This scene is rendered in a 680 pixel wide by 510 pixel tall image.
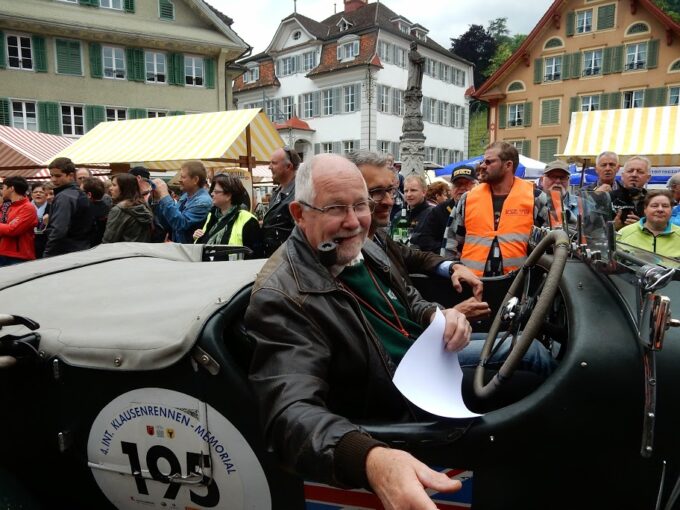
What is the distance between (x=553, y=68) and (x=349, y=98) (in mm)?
13508

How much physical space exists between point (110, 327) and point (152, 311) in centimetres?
14

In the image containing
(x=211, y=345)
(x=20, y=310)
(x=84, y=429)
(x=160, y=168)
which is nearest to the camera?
(x=211, y=345)

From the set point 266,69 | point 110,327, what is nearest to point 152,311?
point 110,327

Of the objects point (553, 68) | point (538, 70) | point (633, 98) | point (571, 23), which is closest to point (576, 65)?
point (553, 68)

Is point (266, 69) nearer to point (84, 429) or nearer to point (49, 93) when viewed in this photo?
point (49, 93)

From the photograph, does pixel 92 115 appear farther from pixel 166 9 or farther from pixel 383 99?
pixel 383 99

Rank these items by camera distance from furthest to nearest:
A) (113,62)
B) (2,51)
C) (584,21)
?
(584,21), (113,62), (2,51)

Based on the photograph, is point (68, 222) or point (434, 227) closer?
point (434, 227)

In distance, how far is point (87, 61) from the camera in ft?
77.9

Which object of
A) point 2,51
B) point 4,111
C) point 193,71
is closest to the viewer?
point 4,111

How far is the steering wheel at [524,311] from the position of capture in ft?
4.45

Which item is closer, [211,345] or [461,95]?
[211,345]

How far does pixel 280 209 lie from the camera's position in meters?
4.64

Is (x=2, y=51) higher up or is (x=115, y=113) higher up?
(x=2, y=51)
